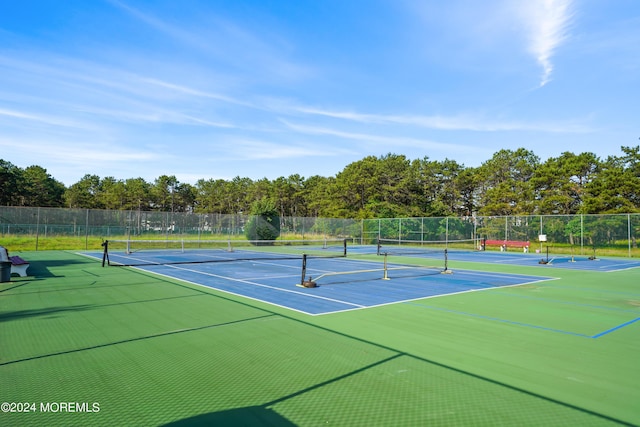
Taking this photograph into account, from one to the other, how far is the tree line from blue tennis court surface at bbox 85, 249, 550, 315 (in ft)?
89.7

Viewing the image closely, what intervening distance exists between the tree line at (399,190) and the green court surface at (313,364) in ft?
114

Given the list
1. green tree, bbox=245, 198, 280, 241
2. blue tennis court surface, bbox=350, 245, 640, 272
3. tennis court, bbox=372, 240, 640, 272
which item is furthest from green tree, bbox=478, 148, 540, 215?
green tree, bbox=245, 198, 280, 241

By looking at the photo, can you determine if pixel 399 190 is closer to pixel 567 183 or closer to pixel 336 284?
pixel 567 183

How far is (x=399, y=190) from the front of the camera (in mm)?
53656

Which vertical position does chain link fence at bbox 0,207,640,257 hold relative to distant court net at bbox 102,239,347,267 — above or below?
above

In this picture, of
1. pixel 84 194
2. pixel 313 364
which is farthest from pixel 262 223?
pixel 84 194

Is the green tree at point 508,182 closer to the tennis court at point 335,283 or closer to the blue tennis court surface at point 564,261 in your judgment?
the blue tennis court surface at point 564,261

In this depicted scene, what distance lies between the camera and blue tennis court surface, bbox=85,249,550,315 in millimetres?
9086

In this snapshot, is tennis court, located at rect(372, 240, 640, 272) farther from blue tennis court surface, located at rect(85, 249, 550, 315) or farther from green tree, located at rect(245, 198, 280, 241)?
green tree, located at rect(245, 198, 280, 241)

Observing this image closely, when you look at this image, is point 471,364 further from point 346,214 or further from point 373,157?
point 373,157

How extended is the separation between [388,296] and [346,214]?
45.4m

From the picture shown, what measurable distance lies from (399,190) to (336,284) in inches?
1706

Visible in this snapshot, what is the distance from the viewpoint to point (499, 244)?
3294cm

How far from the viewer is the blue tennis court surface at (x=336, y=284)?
29.8ft
